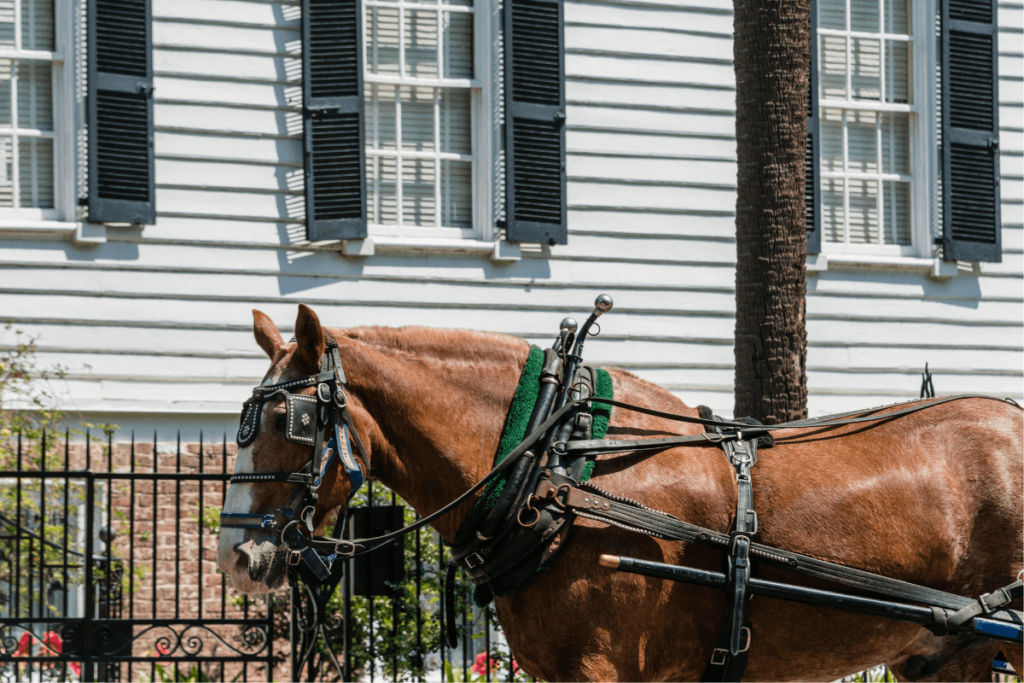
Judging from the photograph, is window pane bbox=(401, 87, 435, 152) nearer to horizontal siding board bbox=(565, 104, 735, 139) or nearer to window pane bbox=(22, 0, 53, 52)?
horizontal siding board bbox=(565, 104, 735, 139)

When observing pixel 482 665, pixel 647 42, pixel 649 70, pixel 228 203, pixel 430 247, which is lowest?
pixel 482 665

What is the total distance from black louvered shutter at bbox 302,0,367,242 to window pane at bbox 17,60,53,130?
2026mm

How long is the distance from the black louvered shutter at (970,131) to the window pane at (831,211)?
0.97m

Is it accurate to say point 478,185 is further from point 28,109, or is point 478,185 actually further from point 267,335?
point 267,335

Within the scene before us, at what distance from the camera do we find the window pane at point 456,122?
884cm

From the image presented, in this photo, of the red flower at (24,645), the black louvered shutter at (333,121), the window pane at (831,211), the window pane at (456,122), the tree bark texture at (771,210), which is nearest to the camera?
the tree bark texture at (771,210)

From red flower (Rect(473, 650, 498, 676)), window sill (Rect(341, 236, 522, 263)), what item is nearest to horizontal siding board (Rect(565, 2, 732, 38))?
window sill (Rect(341, 236, 522, 263))

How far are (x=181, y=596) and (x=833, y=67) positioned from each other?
766cm

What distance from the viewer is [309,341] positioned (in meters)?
3.10

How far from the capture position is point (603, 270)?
352 inches

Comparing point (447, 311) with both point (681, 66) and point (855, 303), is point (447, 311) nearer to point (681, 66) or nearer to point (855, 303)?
point (681, 66)

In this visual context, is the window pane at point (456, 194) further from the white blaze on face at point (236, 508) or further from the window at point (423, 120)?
the white blaze on face at point (236, 508)

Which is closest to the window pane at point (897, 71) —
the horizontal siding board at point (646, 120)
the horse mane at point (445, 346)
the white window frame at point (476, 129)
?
the horizontal siding board at point (646, 120)

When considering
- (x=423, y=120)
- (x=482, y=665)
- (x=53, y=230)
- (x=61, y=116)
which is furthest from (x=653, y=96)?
(x=482, y=665)
